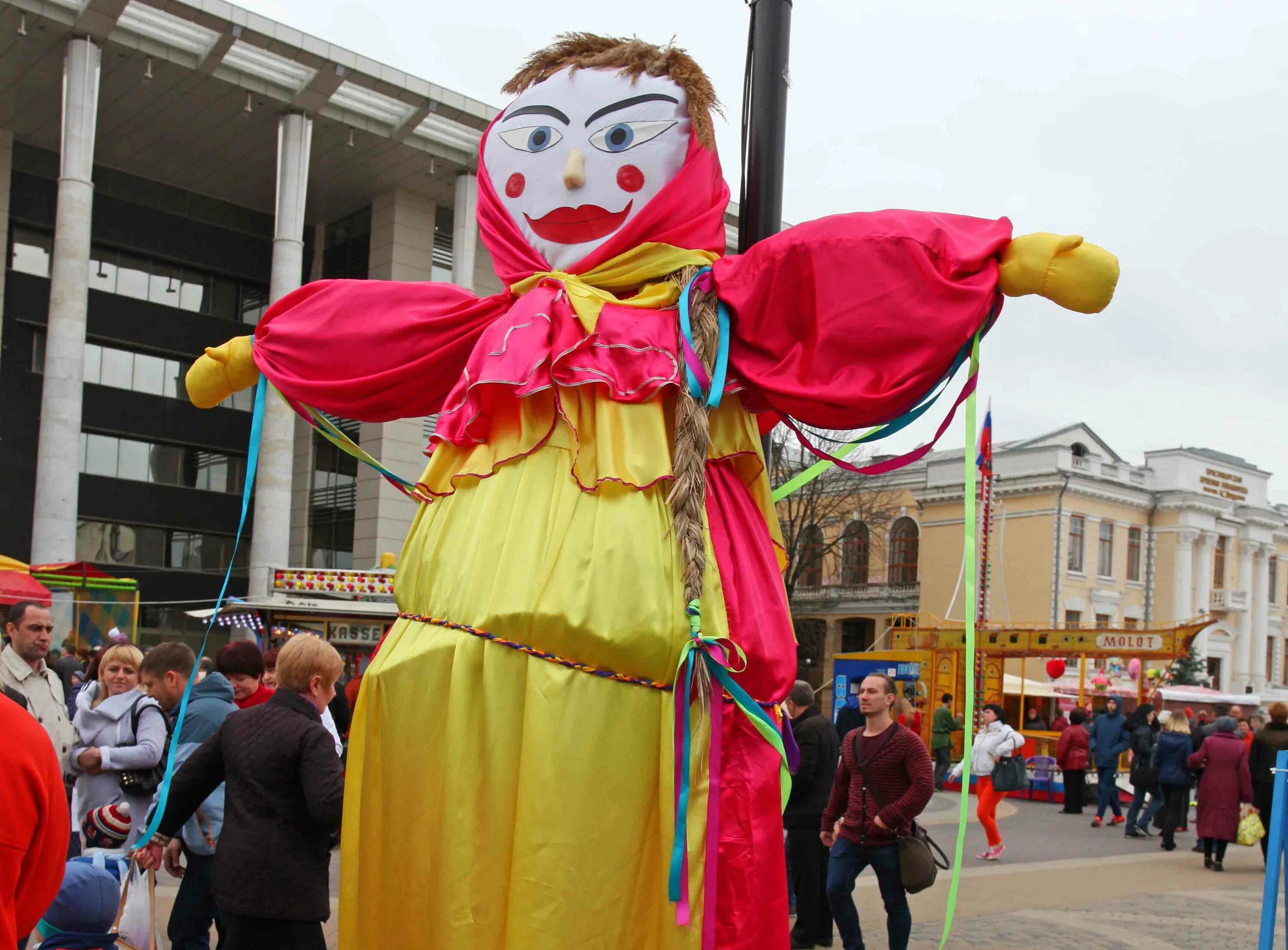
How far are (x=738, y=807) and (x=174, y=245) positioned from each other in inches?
1254

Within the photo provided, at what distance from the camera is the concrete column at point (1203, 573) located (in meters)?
40.8

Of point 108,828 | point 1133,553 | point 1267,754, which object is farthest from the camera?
point 1133,553

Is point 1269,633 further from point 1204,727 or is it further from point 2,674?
point 2,674

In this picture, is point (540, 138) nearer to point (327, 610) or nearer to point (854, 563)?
point (327, 610)

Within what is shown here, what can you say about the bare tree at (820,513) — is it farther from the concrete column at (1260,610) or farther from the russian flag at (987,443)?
the concrete column at (1260,610)

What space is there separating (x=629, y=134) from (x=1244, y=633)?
45.7 m

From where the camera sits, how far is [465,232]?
92.2 ft

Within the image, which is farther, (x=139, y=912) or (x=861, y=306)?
(x=139, y=912)

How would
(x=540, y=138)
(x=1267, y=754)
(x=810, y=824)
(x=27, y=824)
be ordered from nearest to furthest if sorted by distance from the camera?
(x=27, y=824) < (x=540, y=138) < (x=810, y=824) < (x=1267, y=754)

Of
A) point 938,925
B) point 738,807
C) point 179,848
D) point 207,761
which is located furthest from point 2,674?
point 938,925

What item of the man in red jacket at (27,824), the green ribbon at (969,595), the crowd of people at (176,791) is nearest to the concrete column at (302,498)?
the crowd of people at (176,791)

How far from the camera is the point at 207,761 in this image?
3.90 m

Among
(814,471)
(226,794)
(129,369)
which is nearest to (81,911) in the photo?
(226,794)

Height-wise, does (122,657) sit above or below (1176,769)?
above
